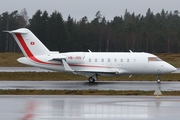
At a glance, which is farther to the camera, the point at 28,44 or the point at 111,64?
the point at 28,44

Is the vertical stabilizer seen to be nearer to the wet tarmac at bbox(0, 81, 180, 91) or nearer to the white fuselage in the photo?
the white fuselage

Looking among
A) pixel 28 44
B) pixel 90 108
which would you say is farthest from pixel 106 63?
pixel 90 108

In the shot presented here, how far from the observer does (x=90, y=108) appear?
15.1 metres

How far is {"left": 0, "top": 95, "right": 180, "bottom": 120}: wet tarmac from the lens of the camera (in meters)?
13.2

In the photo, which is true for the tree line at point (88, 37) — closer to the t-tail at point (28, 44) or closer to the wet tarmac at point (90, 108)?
the t-tail at point (28, 44)

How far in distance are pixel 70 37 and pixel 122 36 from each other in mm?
20773

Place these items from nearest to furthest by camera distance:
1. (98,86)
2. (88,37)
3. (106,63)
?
(98,86) → (106,63) → (88,37)

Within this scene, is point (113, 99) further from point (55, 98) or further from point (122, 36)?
point (122, 36)

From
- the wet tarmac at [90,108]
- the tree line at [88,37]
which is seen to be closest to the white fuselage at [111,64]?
the wet tarmac at [90,108]

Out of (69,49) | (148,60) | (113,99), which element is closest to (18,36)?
(148,60)

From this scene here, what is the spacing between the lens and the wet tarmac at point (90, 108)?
43.3 feet

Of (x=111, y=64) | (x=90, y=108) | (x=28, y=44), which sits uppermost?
(x=28, y=44)

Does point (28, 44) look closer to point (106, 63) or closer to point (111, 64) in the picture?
point (106, 63)

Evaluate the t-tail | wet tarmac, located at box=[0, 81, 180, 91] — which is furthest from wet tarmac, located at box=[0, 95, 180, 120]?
the t-tail
